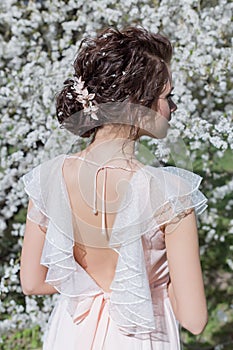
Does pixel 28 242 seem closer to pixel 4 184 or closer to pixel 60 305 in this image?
pixel 60 305

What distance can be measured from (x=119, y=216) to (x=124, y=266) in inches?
4.4

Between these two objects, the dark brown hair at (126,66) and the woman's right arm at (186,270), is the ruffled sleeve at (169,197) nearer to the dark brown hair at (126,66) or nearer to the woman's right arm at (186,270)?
the woman's right arm at (186,270)

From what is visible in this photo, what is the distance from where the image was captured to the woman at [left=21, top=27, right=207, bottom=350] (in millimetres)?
1506

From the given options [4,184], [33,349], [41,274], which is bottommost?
[33,349]

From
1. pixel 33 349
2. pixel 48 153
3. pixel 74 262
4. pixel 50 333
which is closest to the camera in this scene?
pixel 74 262

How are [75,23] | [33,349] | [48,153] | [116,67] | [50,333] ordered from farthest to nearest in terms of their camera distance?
[33,349] → [75,23] → [48,153] → [50,333] → [116,67]

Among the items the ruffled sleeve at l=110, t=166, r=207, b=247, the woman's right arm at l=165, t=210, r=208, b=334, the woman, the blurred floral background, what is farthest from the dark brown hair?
the blurred floral background

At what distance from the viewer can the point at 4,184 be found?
10.0 feet

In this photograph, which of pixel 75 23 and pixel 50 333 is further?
pixel 75 23

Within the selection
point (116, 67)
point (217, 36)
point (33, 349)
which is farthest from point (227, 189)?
point (116, 67)

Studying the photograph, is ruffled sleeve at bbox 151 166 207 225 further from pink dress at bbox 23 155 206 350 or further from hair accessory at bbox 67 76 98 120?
hair accessory at bbox 67 76 98 120

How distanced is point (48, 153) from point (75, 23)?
2.09 ft

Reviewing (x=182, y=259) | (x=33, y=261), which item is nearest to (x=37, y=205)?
(x=33, y=261)

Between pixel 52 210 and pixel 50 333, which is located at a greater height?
pixel 52 210
